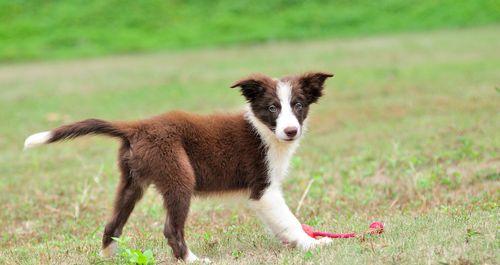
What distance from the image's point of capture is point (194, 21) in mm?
32844

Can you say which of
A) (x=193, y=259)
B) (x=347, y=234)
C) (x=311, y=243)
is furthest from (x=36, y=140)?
(x=347, y=234)

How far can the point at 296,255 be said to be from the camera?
5.93 m

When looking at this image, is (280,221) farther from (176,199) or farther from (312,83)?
(312,83)

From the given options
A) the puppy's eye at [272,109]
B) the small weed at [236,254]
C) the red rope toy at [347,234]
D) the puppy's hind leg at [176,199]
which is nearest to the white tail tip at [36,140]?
the puppy's hind leg at [176,199]

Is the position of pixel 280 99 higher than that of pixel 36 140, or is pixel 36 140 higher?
pixel 280 99

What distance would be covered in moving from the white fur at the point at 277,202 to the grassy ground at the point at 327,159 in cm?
18

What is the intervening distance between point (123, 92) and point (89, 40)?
11967mm

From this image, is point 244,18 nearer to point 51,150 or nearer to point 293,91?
point 51,150

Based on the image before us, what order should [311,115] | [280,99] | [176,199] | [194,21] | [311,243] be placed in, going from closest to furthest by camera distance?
1. [176,199]
2. [311,243]
3. [280,99]
4. [311,115]
5. [194,21]

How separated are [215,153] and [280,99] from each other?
0.77 metres

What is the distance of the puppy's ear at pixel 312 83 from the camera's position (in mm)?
6895

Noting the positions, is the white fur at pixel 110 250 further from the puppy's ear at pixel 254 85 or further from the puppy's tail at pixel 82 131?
the puppy's ear at pixel 254 85

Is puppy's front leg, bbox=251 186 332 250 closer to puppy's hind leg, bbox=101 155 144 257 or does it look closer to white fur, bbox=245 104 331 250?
white fur, bbox=245 104 331 250

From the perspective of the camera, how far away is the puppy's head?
657cm
